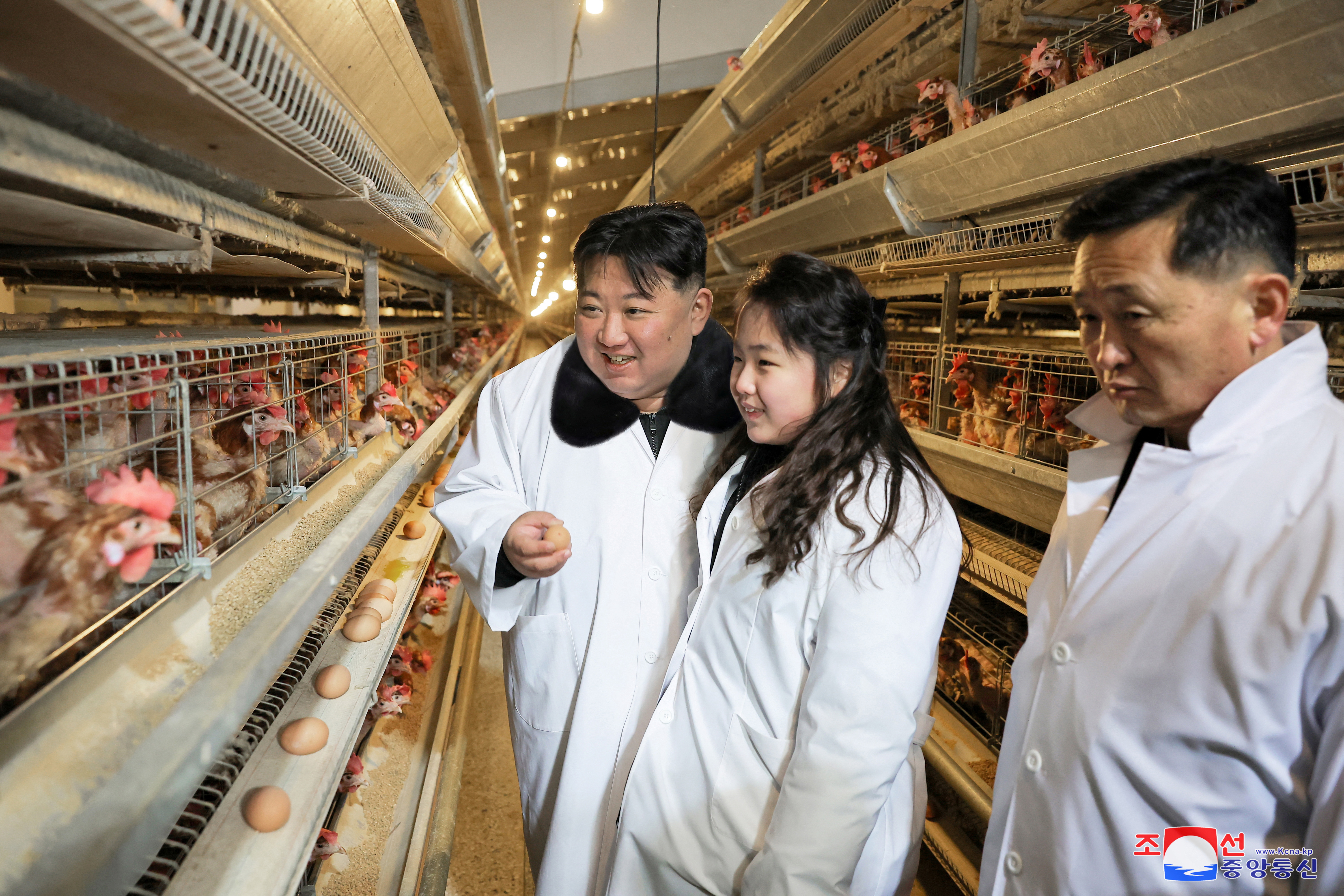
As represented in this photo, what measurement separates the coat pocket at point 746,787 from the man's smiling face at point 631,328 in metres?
0.71

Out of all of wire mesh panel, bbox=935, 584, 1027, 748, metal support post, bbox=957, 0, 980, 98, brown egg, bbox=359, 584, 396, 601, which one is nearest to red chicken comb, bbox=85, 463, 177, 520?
A: brown egg, bbox=359, 584, 396, 601

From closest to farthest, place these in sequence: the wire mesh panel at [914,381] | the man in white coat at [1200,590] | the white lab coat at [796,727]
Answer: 1. the man in white coat at [1200,590]
2. the white lab coat at [796,727]
3. the wire mesh panel at [914,381]

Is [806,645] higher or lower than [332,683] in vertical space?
higher

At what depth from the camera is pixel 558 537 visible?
4.10 feet

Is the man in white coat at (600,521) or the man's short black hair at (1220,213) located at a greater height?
the man's short black hair at (1220,213)

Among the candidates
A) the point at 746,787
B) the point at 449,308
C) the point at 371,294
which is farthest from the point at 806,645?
the point at 449,308

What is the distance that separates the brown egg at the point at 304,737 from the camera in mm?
1222

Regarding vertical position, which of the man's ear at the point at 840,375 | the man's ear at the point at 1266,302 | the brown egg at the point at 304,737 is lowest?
Result: the brown egg at the point at 304,737

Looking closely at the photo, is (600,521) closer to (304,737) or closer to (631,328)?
(631,328)

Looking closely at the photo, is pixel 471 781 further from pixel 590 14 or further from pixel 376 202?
pixel 590 14

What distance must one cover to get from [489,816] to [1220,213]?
8.43 ft

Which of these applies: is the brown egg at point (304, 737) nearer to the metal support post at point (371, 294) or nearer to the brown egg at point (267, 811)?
the brown egg at point (267, 811)

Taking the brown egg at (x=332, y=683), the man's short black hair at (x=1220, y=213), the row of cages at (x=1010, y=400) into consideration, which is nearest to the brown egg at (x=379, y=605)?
the brown egg at (x=332, y=683)

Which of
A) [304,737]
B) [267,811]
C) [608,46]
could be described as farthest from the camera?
[608,46]
